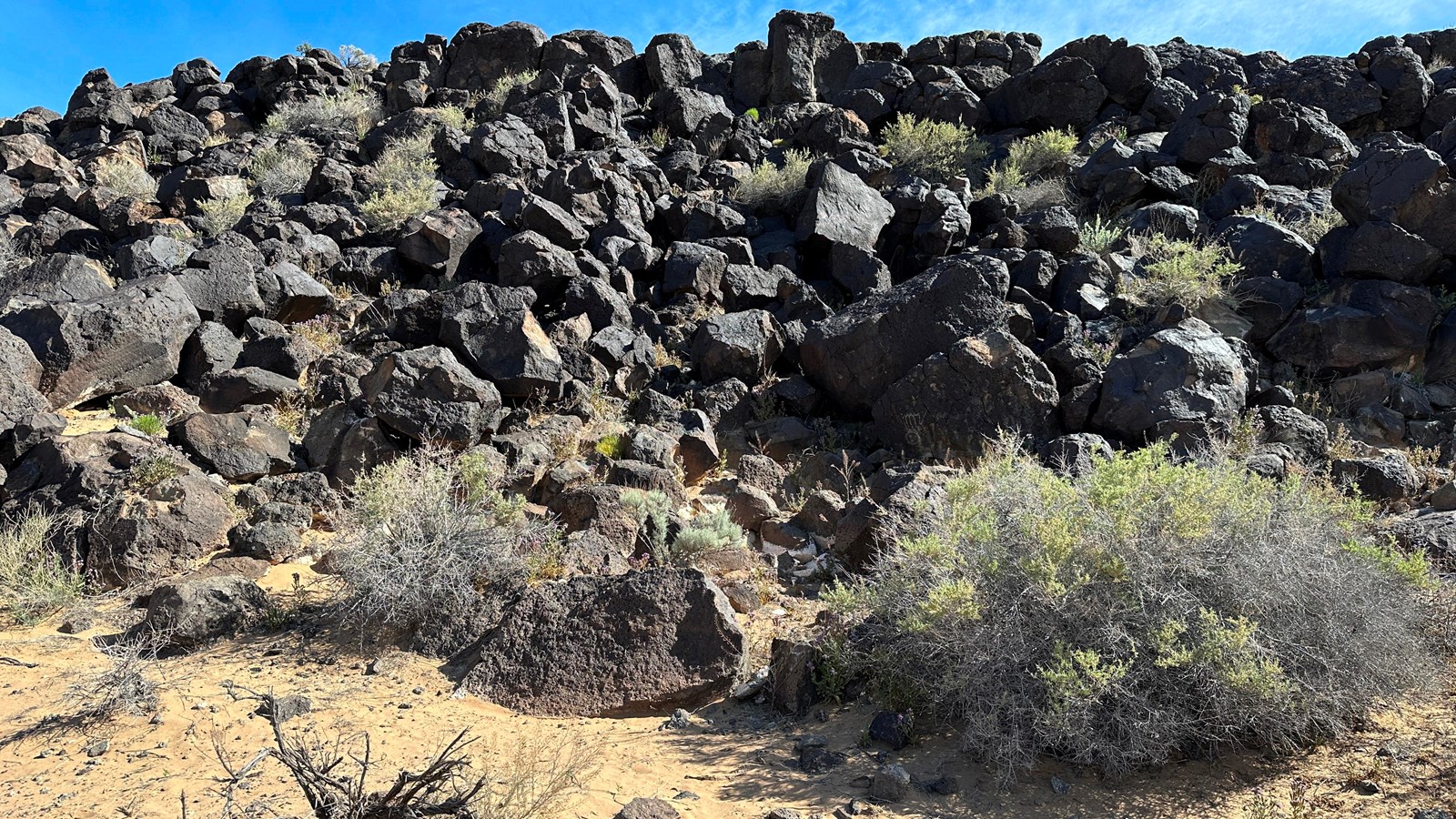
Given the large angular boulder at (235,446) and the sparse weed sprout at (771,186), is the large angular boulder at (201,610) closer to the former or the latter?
the large angular boulder at (235,446)

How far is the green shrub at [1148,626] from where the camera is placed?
419 centimetres

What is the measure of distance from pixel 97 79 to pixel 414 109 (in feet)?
25.1

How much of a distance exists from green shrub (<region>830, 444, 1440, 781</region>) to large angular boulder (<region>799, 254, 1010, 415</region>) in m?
4.40

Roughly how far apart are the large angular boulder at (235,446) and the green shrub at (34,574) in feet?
4.47

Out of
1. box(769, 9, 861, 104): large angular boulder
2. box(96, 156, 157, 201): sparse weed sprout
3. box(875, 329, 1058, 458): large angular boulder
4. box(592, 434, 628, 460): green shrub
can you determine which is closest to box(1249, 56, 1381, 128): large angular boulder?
box(769, 9, 861, 104): large angular boulder

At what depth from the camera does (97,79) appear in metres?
19.8

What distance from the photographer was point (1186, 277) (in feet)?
33.6

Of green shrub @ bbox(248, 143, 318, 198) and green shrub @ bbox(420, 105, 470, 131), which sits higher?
green shrub @ bbox(420, 105, 470, 131)

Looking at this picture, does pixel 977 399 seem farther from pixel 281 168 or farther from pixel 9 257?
pixel 281 168

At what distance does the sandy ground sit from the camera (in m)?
3.95

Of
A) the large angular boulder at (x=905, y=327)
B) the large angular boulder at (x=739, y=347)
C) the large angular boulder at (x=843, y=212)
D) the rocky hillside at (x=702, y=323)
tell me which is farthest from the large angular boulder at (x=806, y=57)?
the large angular boulder at (x=905, y=327)

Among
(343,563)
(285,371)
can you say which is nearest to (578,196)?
(285,371)

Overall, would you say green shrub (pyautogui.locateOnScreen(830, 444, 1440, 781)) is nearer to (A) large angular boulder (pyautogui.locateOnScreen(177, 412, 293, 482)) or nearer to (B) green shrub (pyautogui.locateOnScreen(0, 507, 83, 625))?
(B) green shrub (pyautogui.locateOnScreen(0, 507, 83, 625))

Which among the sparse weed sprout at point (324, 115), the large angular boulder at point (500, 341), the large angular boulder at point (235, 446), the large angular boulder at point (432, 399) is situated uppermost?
the sparse weed sprout at point (324, 115)
